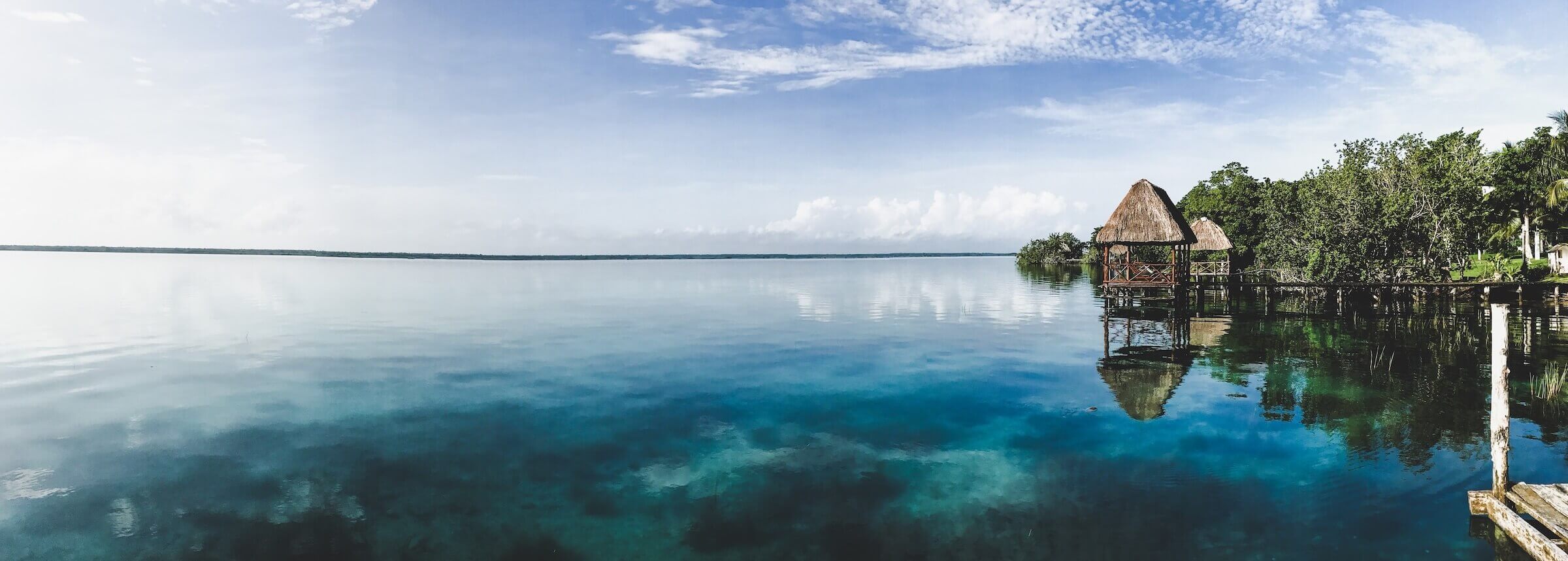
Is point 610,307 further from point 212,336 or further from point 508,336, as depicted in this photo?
point 212,336

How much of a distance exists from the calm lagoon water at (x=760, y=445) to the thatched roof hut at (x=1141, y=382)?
4.5 inches

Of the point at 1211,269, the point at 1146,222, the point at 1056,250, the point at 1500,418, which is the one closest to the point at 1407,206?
the point at 1146,222

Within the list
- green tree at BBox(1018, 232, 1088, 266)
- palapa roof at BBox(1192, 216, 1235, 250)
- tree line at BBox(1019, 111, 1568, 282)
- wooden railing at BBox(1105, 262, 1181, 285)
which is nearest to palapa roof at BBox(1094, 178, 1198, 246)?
wooden railing at BBox(1105, 262, 1181, 285)

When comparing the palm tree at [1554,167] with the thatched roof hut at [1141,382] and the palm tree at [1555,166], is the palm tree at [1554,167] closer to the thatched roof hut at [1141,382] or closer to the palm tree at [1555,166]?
the palm tree at [1555,166]

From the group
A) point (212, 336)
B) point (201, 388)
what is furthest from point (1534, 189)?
point (212, 336)

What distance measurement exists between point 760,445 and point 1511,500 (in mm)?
8360

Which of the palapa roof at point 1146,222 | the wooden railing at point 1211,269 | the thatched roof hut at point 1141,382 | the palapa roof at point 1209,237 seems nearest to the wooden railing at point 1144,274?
the palapa roof at point 1146,222

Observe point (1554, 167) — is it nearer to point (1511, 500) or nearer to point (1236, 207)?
point (1236, 207)

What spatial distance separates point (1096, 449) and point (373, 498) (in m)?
9.30

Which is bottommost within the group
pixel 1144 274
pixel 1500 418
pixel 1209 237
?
pixel 1500 418

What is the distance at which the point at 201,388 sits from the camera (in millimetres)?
15062

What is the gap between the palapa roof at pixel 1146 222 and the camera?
1125 inches

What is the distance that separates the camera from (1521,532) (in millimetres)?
6844

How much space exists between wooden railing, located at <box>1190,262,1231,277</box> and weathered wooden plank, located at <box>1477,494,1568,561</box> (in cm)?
3438
